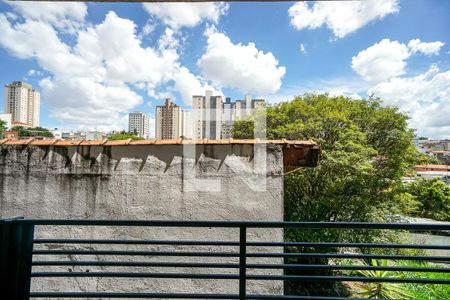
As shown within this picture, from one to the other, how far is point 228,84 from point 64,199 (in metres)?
8.80

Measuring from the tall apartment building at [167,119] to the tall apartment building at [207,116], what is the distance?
705mm

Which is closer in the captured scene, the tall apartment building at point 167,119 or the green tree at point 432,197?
the tall apartment building at point 167,119

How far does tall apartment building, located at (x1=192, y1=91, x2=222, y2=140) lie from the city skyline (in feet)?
1.04

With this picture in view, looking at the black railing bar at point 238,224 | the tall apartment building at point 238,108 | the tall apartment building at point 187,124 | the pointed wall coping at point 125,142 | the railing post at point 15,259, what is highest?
the tall apartment building at point 238,108

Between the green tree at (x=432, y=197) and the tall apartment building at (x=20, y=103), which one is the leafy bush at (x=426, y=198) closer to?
the green tree at (x=432, y=197)

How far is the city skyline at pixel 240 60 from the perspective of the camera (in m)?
8.55

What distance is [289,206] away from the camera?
736 centimetres

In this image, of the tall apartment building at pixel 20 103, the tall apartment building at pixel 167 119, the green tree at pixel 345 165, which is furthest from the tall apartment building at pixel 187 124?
the tall apartment building at pixel 20 103

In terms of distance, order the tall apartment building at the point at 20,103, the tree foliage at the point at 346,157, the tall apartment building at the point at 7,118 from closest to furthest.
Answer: the tree foliage at the point at 346,157 → the tall apartment building at the point at 7,118 → the tall apartment building at the point at 20,103

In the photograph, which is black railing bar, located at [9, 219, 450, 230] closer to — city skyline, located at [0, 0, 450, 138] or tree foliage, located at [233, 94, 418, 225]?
tree foliage, located at [233, 94, 418, 225]

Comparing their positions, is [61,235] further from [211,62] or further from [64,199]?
[211,62]

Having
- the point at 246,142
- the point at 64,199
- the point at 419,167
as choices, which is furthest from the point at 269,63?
the point at 64,199

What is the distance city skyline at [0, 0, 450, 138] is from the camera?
8555mm

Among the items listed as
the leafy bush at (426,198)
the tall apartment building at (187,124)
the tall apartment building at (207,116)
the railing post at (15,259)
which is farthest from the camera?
the leafy bush at (426,198)
